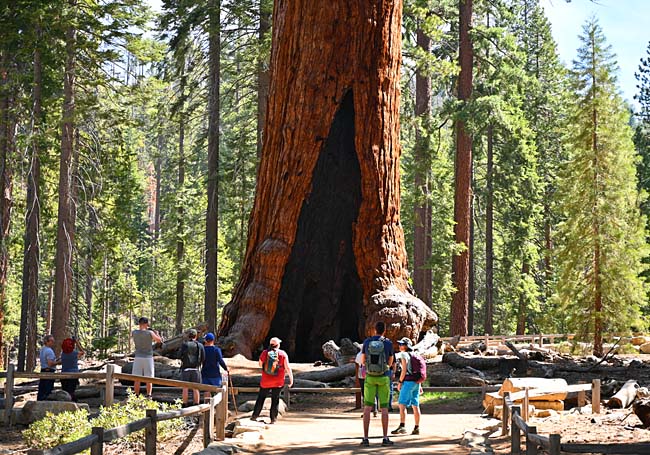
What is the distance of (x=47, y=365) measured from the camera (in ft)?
48.3

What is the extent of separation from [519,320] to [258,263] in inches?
1116

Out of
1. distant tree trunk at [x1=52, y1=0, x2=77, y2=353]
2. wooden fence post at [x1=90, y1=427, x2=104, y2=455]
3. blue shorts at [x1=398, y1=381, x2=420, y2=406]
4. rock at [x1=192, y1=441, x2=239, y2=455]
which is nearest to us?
wooden fence post at [x1=90, y1=427, x2=104, y2=455]

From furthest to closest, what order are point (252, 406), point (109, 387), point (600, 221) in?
1. point (600, 221)
2. point (252, 406)
3. point (109, 387)

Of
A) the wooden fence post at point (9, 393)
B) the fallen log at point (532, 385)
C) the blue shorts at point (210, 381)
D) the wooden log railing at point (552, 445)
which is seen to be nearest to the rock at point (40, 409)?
the wooden fence post at point (9, 393)

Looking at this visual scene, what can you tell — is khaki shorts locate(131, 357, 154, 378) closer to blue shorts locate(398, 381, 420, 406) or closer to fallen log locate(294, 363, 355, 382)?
fallen log locate(294, 363, 355, 382)

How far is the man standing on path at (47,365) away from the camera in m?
14.4

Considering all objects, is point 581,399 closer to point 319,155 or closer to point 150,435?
point 150,435

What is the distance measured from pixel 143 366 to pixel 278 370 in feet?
9.36

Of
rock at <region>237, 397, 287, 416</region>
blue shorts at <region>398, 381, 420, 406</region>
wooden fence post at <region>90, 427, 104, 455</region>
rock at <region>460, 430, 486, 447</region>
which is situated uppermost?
wooden fence post at <region>90, 427, 104, 455</region>

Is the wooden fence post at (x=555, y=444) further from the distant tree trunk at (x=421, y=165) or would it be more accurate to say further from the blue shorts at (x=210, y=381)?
the distant tree trunk at (x=421, y=165)

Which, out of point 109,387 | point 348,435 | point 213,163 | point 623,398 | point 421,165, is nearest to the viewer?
point 348,435

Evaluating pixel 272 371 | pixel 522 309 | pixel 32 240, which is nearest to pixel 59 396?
pixel 272 371

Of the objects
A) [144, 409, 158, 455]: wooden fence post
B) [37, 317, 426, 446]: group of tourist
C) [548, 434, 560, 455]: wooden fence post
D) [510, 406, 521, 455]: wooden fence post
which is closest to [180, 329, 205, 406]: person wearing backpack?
[37, 317, 426, 446]: group of tourist

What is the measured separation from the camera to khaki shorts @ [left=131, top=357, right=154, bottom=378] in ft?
44.4
